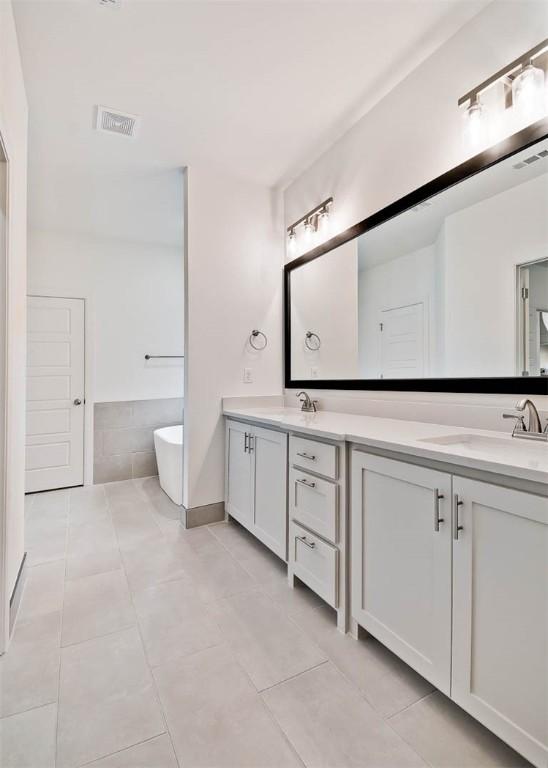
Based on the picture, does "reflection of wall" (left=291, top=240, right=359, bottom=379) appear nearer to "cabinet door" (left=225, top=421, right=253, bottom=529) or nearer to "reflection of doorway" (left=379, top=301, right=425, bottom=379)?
"reflection of doorway" (left=379, top=301, right=425, bottom=379)

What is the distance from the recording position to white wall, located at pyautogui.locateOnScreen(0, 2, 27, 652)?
1.53 meters

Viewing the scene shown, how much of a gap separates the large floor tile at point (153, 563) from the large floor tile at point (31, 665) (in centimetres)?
42

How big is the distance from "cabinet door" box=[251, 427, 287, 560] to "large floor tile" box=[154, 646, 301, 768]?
2.35ft

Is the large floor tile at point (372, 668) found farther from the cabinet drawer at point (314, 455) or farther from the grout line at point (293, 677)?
the cabinet drawer at point (314, 455)

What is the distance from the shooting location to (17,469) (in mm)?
1895

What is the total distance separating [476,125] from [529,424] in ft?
4.19

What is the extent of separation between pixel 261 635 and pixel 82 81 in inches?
112

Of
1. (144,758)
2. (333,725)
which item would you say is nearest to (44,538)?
(144,758)

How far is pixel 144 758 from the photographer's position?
44.0 inches

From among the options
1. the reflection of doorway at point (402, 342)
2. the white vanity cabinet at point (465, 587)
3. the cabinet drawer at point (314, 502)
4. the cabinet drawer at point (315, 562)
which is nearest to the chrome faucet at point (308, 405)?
the reflection of doorway at point (402, 342)

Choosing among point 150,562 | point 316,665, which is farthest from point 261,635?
point 150,562

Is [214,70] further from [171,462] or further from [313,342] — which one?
[171,462]

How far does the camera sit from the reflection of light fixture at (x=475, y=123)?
5.35 feet

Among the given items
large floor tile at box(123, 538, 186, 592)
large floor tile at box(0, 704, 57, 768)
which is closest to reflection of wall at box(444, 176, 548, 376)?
large floor tile at box(123, 538, 186, 592)
